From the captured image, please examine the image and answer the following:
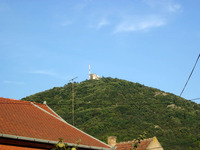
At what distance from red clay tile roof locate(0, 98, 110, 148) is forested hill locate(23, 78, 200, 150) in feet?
109

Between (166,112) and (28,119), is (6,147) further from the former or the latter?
(166,112)

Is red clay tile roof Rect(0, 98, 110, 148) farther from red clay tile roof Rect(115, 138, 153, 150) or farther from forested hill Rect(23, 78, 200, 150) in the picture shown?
forested hill Rect(23, 78, 200, 150)

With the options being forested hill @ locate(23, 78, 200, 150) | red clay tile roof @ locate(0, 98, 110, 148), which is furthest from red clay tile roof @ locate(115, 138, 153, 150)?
forested hill @ locate(23, 78, 200, 150)

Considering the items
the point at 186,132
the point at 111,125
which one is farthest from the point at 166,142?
the point at 111,125

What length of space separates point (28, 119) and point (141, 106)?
67.9 meters

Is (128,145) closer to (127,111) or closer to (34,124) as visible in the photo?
(34,124)

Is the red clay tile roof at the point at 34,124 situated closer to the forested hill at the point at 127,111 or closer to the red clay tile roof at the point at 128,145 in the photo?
the red clay tile roof at the point at 128,145

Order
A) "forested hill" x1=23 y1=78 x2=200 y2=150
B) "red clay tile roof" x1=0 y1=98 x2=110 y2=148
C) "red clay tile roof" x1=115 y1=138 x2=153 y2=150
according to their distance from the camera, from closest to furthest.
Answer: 1. "red clay tile roof" x1=0 y1=98 x2=110 y2=148
2. "red clay tile roof" x1=115 y1=138 x2=153 y2=150
3. "forested hill" x1=23 y1=78 x2=200 y2=150

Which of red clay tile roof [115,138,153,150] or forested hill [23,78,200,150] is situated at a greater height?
forested hill [23,78,200,150]

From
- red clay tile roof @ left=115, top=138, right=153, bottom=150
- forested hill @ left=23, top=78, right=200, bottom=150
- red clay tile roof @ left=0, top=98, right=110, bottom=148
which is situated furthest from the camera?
forested hill @ left=23, top=78, right=200, bottom=150

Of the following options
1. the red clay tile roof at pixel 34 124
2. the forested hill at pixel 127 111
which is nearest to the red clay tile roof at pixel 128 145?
the red clay tile roof at pixel 34 124

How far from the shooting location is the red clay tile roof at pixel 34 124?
13614mm

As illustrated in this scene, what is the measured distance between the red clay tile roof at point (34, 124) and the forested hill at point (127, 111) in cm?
3329

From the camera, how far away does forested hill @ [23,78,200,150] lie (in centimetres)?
5712
